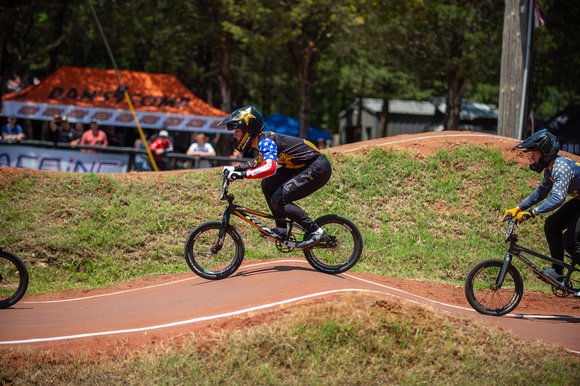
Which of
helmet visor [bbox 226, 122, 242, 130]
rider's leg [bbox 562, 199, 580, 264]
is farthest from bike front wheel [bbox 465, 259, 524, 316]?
helmet visor [bbox 226, 122, 242, 130]

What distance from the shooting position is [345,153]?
1311cm

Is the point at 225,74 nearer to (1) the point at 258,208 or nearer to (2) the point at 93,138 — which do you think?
(2) the point at 93,138

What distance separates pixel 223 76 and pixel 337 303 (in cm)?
2466

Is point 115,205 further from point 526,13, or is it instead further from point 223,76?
point 223,76

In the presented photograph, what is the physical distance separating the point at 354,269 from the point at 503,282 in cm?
319

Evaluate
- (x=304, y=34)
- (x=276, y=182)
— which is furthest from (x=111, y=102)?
(x=276, y=182)

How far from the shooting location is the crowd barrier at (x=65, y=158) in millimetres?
15203

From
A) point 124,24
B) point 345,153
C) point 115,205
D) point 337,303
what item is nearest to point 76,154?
point 115,205

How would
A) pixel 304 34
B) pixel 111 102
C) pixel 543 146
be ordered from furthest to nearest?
pixel 304 34, pixel 111 102, pixel 543 146

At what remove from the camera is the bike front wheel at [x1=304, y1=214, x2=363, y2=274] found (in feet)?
25.3

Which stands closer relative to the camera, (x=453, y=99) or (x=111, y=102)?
(x=111, y=102)

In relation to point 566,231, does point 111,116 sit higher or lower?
lower

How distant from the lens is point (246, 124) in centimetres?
720

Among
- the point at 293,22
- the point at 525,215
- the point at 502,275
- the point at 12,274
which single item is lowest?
the point at 12,274
